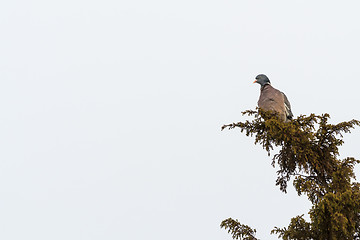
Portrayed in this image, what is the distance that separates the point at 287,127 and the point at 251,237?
2.58 meters

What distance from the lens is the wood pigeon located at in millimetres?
11281

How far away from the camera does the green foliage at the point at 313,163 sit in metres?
8.11

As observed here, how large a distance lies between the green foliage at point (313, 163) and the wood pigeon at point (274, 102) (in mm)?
2305

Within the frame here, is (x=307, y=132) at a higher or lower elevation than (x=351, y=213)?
higher

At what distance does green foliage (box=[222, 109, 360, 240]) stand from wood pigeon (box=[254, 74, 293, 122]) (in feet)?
7.56

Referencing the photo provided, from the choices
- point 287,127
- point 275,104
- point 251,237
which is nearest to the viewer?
point 287,127

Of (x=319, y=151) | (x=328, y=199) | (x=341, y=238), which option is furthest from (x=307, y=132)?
(x=341, y=238)

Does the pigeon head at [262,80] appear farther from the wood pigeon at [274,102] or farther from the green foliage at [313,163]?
the green foliage at [313,163]

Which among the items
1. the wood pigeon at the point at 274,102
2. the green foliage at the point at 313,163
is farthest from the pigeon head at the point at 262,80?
the green foliage at the point at 313,163

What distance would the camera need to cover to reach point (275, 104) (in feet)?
37.0

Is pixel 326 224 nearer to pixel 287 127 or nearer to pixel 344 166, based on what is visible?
pixel 344 166

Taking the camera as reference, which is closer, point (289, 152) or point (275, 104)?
point (289, 152)

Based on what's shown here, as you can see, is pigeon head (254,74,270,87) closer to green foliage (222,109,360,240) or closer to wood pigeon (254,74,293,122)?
wood pigeon (254,74,293,122)

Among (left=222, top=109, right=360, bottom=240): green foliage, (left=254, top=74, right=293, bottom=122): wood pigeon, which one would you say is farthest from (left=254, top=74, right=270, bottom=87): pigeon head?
(left=222, top=109, right=360, bottom=240): green foliage
